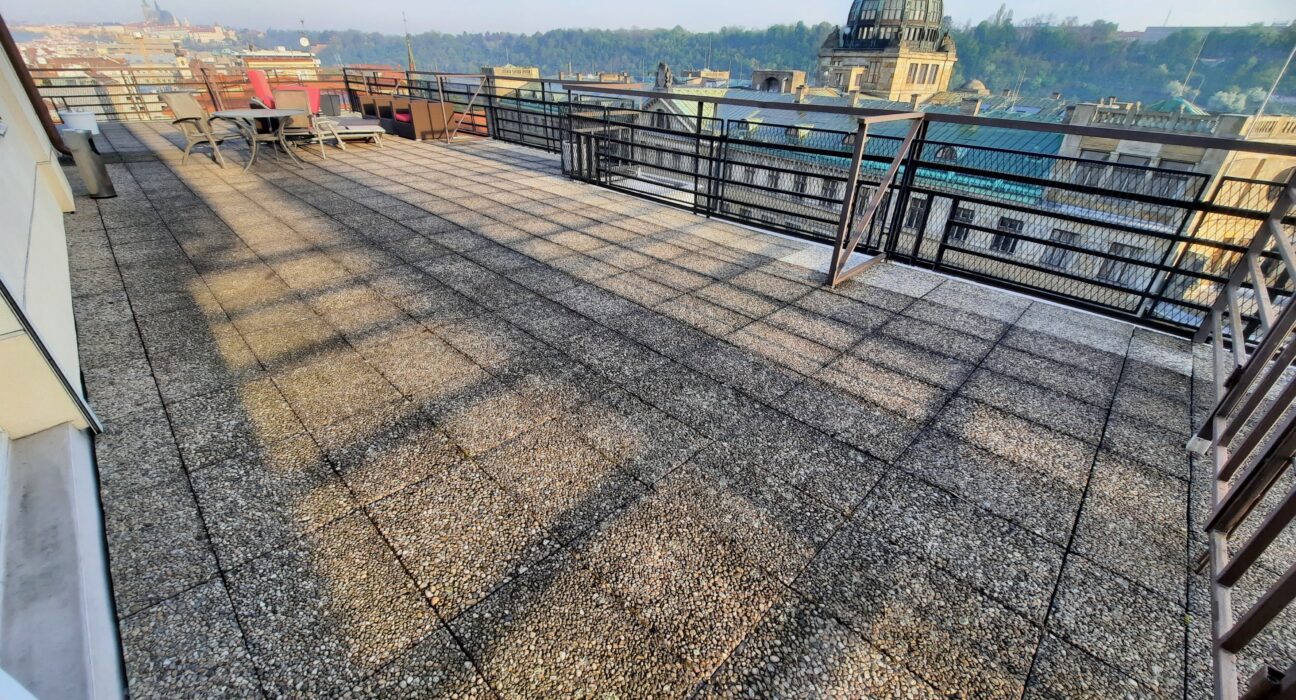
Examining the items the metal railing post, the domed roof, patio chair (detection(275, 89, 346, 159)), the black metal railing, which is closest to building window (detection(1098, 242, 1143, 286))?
the black metal railing

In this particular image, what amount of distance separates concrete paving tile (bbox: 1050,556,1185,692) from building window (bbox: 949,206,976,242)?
3309mm

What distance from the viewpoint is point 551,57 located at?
153 meters

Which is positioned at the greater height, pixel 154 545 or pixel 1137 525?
pixel 154 545

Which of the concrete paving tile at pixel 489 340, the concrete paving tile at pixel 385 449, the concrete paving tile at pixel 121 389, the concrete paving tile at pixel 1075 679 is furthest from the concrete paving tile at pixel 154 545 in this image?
the concrete paving tile at pixel 1075 679

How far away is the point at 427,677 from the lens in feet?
4.93

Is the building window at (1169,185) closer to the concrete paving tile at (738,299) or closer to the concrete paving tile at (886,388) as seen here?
the concrete paving tile at (886,388)

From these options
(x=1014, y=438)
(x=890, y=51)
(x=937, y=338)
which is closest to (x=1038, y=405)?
(x=1014, y=438)

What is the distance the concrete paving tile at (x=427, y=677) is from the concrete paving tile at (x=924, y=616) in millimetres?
1121

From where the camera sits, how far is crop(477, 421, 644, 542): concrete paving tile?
2.06 metres

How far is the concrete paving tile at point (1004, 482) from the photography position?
7.14 ft

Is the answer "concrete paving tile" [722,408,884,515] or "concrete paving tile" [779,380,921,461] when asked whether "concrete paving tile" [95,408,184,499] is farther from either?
"concrete paving tile" [779,380,921,461]

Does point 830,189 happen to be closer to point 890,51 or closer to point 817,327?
point 817,327

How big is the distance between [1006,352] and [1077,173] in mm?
1717

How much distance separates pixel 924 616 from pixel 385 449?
2306 mm
